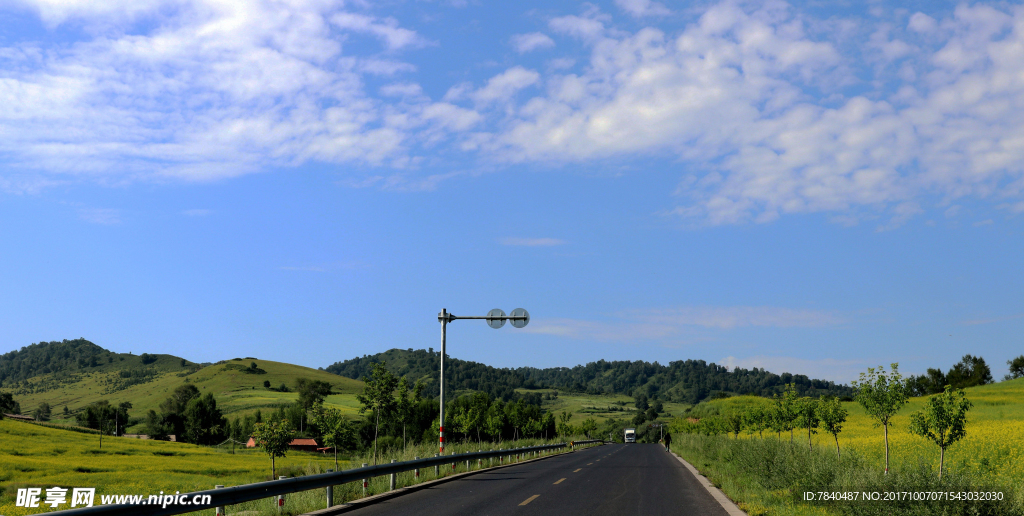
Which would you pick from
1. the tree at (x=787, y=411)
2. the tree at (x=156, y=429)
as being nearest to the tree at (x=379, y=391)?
the tree at (x=787, y=411)

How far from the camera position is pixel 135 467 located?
70812 millimetres

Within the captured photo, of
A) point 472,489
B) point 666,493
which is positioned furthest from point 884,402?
point 472,489

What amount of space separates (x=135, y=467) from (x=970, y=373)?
18384 centimetres

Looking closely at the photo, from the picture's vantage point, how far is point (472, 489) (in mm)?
17594

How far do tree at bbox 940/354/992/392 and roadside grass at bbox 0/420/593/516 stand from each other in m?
133

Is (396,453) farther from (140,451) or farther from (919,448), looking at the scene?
(140,451)

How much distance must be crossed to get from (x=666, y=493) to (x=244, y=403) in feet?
668

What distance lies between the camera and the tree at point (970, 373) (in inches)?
6142

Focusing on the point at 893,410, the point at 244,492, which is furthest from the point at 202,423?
the point at 244,492

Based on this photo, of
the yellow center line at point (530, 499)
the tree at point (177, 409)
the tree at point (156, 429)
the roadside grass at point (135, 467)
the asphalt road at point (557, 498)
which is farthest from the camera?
the tree at point (177, 409)

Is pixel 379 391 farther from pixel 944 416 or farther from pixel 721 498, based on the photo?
pixel 721 498

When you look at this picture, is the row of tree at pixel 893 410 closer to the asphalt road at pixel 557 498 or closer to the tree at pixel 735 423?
the asphalt road at pixel 557 498

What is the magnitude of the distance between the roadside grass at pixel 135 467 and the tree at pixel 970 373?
435 feet

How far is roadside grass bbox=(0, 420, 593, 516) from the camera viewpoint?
20.6 metres
